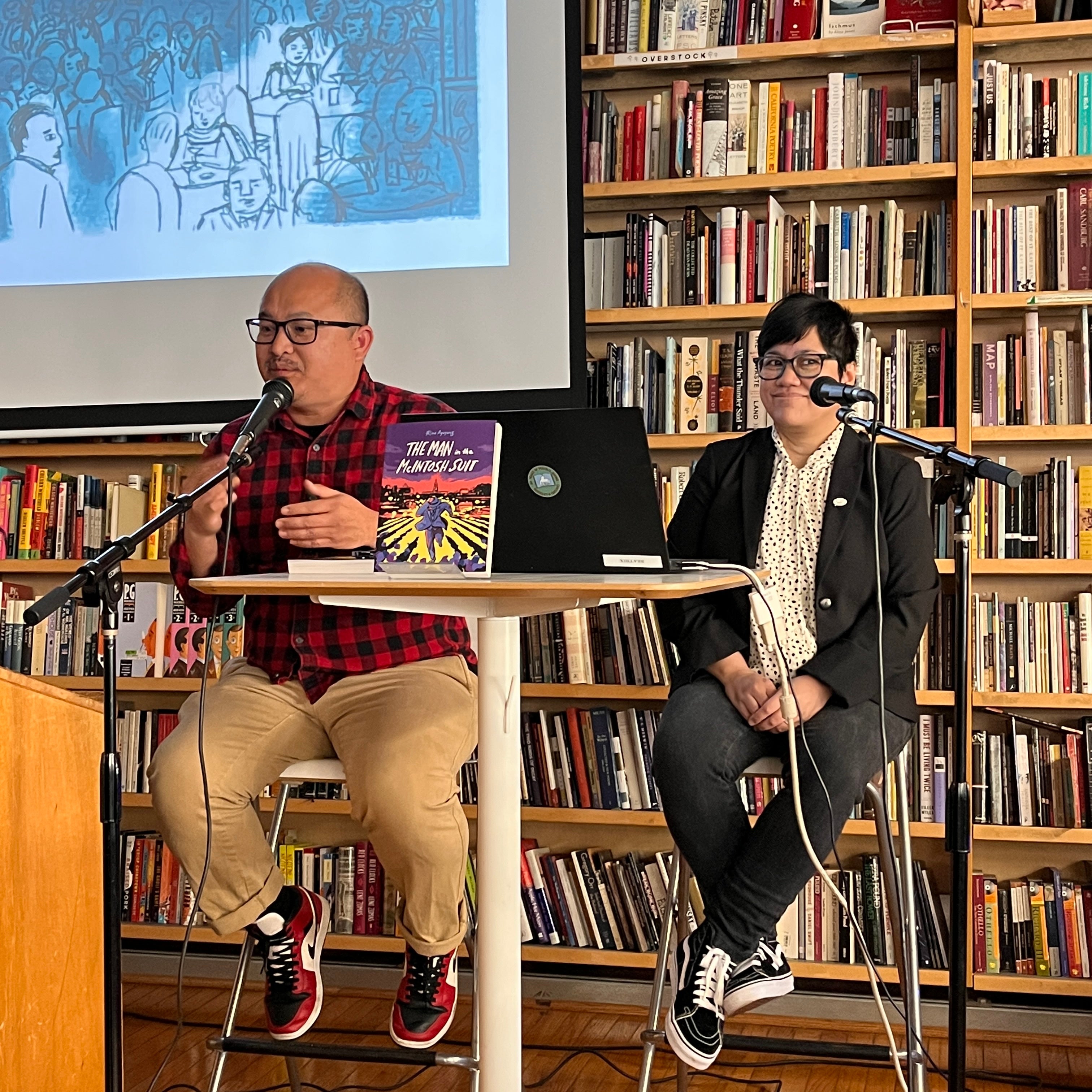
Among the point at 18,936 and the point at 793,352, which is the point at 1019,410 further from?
the point at 18,936

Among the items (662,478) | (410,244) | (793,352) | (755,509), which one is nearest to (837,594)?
(755,509)

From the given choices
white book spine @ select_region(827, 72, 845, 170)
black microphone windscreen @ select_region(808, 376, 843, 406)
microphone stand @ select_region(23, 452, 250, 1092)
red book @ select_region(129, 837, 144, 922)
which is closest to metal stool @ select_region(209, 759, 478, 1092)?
microphone stand @ select_region(23, 452, 250, 1092)

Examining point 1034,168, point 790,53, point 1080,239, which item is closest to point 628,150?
point 790,53

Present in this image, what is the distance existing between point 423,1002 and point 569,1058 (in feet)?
2.55

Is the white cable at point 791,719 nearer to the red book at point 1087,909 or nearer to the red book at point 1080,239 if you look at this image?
the red book at point 1087,909

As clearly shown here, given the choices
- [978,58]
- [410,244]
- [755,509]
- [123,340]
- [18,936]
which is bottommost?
[18,936]

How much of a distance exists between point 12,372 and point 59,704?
1.60 meters

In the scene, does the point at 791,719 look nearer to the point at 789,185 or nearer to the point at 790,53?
the point at 789,185

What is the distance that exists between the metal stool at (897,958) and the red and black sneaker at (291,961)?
20.5 inches

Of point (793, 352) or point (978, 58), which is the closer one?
point (793, 352)

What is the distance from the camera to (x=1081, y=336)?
2.75 meters

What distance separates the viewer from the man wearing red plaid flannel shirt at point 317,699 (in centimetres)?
187

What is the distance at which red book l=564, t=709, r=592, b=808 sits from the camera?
2.88m

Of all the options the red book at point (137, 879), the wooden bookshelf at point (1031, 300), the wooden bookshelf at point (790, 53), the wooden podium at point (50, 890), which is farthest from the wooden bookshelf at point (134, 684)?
the wooden bookshelf at point (1031, 300)
